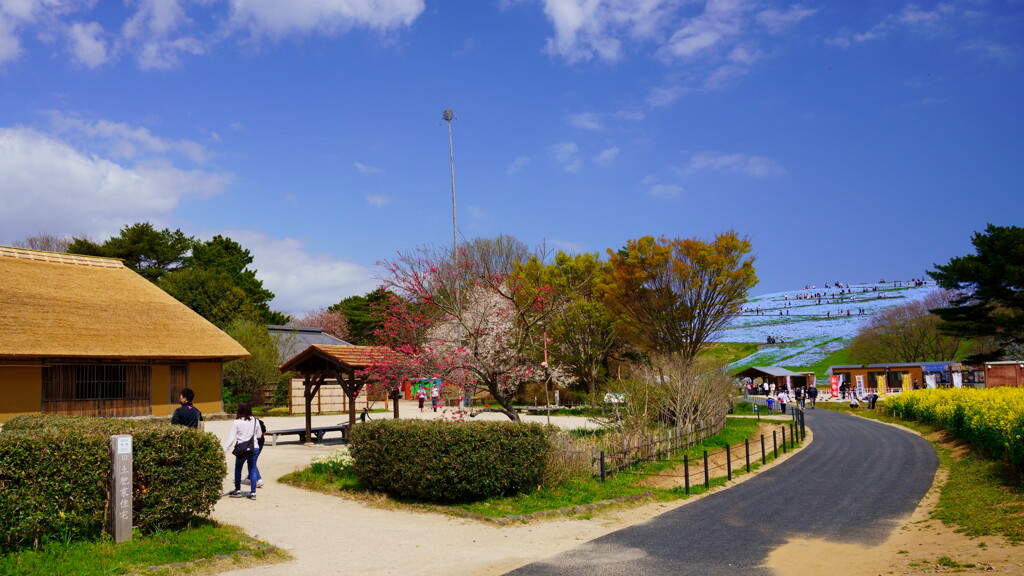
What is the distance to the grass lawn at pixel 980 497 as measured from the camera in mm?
8945

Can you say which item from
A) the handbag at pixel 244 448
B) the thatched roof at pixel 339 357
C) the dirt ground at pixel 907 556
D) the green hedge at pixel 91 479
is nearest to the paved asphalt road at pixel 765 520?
the dirt ground at pixel 907 556

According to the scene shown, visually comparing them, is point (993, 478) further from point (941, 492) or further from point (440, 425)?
point (440, 425)

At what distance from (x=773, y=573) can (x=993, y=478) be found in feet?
27.1

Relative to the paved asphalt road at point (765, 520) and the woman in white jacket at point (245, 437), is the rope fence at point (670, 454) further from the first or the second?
the woman in white jacket at point (245, 437)

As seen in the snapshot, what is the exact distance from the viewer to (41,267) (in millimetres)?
27281

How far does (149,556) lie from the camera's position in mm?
7391

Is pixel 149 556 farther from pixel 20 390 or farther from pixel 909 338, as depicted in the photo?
pixel 909 338

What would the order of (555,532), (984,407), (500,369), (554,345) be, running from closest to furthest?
(555,532) → (500,369) → (984,407) → (554,345)

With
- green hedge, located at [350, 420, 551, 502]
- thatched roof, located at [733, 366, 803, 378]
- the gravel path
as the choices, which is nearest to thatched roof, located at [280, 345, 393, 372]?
the gravel path

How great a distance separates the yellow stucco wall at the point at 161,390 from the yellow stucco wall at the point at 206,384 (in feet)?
3.14

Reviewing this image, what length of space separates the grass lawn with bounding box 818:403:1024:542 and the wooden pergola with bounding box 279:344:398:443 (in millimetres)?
13270

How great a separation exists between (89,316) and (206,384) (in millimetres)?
5175

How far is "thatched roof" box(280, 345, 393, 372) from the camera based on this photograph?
19031mm

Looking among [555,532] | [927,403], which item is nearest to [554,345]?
[927,403]
